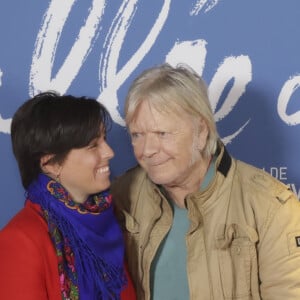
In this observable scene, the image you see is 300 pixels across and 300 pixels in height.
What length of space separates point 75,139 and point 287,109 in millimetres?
730

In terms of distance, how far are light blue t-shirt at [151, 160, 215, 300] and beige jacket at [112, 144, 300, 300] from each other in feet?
0.06

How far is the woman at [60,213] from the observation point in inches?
44.7

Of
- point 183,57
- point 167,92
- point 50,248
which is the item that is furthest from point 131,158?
point 50,248

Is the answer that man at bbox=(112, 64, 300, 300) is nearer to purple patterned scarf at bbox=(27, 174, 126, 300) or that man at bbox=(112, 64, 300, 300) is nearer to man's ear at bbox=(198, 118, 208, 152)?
man's ear at bbox=(198, 118, 208, 152)

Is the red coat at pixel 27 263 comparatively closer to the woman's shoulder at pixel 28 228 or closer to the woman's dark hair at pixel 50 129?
the woman's shoulder at pixel 28 228

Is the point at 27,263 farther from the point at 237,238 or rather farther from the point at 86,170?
the point at 237,238

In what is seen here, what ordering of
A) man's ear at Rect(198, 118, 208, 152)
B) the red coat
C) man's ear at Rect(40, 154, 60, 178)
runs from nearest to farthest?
the red coat, man's ear at Rect(40, 154, 60, 178), man's ear at Rect(198, 118, 208, 152)

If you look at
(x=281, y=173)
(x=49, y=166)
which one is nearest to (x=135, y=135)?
(x=49, y=166)

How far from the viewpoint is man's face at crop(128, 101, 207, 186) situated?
51.2 inches

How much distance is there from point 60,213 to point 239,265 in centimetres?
41

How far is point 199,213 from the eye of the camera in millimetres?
1344

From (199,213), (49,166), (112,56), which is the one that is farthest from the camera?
(112,56)

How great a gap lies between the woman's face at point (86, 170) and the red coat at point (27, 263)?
0.12 m

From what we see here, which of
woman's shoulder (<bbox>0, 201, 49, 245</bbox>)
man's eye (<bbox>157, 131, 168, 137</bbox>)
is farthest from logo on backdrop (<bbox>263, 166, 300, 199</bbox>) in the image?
woman's shoulder (<bbox>0, 201, 49, 245</bbox>)
